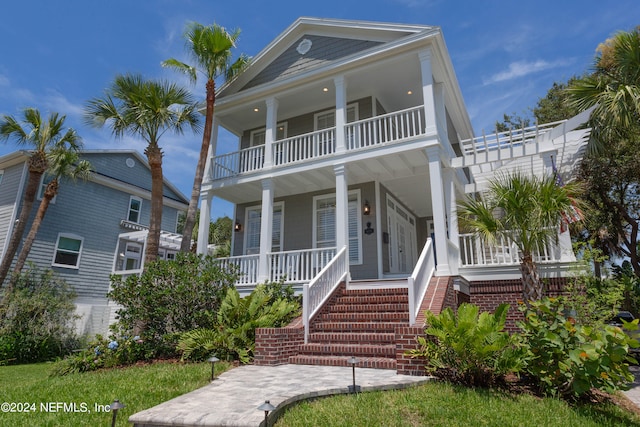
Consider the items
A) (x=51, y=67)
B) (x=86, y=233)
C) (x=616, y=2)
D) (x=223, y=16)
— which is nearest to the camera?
(x=616, y=2)

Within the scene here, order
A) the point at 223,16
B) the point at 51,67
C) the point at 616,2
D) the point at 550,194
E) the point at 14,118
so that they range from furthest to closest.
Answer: the point at 14,118 → the point at 51,67 → the point at 223,16 → the point at 616,2 → the point at 550,194

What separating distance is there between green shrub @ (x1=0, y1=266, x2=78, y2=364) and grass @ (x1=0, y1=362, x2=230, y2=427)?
8.62m

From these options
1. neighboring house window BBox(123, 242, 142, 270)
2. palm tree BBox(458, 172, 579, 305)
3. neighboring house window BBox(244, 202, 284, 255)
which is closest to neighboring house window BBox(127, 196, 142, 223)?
neighboring house window BBox(123, 242, 142, 270)

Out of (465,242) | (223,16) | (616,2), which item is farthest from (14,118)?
(616,2)

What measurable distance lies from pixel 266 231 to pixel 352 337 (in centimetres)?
475

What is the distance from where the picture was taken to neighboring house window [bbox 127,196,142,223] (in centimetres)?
1900

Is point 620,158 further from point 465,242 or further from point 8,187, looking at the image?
point 8,187

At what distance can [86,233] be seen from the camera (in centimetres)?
1691

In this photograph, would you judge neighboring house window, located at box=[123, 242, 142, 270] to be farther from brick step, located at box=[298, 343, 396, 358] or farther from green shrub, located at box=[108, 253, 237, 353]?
brick step, located at box=[298, 343, 396, 358]

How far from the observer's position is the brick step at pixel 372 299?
789cm

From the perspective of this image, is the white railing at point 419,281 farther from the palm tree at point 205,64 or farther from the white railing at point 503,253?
the palm tree at point 205,64

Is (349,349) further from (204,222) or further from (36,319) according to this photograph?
(36,319)

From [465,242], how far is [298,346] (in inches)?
209

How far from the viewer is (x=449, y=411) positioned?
3.83 meters
